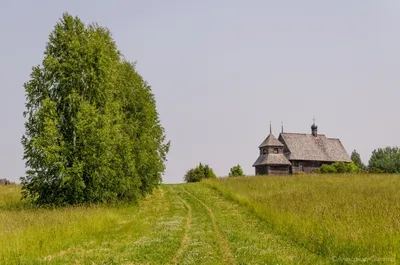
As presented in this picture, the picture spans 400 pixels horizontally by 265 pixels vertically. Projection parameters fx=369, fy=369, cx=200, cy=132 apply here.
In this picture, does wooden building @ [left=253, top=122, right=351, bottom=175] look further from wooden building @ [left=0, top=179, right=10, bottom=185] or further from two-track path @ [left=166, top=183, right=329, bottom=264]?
wooden building @ [left=0, top=179, right=10, bottom=185]

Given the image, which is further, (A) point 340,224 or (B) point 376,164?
(B) point 376,164

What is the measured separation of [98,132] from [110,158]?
2.54 m

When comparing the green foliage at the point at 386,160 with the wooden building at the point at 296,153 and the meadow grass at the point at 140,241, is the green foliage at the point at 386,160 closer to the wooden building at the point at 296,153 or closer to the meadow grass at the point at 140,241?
the wooden building at the point at 296,153

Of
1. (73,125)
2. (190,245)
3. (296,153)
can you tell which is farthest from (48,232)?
(296,153)

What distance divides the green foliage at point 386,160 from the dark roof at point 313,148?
9185 millimetres

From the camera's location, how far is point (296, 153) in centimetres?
7594

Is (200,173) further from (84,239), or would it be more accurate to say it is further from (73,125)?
(84,239)

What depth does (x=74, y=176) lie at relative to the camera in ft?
87.4

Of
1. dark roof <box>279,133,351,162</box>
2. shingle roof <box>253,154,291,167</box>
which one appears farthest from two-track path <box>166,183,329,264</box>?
dark roof <box>279,133,351,162</box>

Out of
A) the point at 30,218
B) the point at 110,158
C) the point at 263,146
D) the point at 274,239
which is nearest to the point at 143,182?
the point at 110,158

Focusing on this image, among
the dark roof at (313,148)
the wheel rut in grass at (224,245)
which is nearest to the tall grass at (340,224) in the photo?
the wheel rut in grass at (224,245)

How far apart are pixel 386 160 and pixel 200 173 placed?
6099cm

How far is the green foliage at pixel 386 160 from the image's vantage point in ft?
313

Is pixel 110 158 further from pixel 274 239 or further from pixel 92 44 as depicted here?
pixel 274 239
